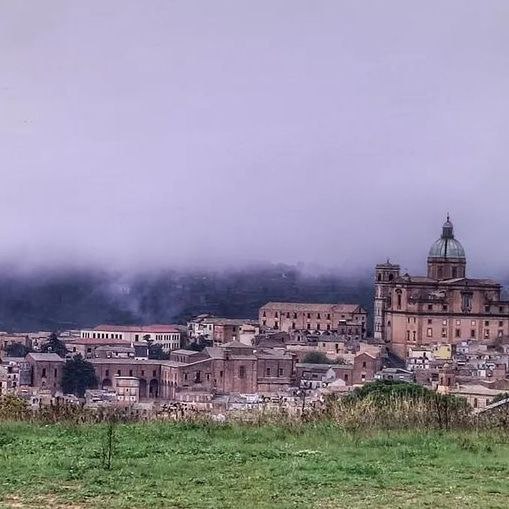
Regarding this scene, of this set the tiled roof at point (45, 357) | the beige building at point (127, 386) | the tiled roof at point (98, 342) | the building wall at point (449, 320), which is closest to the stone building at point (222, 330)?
the tiled roof at point (98, 342)

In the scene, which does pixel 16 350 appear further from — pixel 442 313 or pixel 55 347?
pixel 442 313

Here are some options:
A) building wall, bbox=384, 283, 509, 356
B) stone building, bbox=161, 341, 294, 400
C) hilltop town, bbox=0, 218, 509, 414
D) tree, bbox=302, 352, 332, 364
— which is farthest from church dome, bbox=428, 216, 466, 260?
stone building, bbox=161, 341, 294, 400

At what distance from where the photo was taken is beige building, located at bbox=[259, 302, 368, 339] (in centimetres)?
6175

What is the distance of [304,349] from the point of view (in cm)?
5300

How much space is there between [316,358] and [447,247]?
52.8 feet

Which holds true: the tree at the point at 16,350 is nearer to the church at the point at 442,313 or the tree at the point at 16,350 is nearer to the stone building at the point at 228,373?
the stone building at the point at 228,373

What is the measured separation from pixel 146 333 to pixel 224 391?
48.5 ft

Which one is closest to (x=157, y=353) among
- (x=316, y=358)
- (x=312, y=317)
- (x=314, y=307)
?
(x=316, y=358)

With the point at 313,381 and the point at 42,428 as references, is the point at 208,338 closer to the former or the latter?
the point at 313,381

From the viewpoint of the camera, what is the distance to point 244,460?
6.96 metres

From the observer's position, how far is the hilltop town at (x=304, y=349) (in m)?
42.3

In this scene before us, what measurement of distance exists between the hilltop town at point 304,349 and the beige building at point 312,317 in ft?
0.22

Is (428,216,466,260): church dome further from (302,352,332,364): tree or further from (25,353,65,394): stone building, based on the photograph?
(25,353,65,394): stone building

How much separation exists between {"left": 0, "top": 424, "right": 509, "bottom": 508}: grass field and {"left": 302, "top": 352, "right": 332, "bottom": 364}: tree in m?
41.6
